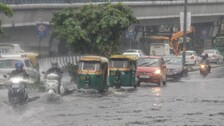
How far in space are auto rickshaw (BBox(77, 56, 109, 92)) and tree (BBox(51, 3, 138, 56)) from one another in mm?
8459

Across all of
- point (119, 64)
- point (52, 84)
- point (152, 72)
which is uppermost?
point (119, 64)

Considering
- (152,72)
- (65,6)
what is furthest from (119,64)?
(65,6)

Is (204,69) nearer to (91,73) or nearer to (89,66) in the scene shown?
(89,66)

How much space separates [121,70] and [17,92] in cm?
1192

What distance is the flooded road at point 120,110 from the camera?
62.1ft

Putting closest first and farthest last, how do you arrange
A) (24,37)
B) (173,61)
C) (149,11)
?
(173,61)
(24,37)
(149,11)

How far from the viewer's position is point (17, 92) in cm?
2236

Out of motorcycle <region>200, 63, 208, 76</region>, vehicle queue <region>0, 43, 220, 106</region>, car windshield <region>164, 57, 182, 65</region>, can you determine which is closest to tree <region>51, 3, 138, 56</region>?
vehicle queue <region>0, 43, 220, 106</region>

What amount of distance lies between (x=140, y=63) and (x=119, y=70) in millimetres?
5301

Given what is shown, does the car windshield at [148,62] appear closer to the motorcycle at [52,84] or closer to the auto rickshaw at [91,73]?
the auto rickshaw at [91,73]

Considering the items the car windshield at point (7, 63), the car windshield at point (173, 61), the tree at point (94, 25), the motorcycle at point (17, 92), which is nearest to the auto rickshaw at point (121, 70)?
the car windshield at point (7, 63)

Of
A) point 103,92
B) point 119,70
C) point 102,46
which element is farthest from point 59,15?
point 103,92

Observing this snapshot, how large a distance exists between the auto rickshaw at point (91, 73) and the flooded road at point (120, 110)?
0.40 metres

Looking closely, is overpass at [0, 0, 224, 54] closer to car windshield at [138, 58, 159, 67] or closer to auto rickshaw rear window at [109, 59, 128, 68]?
car windshield at [138, 58, 159, 67]
